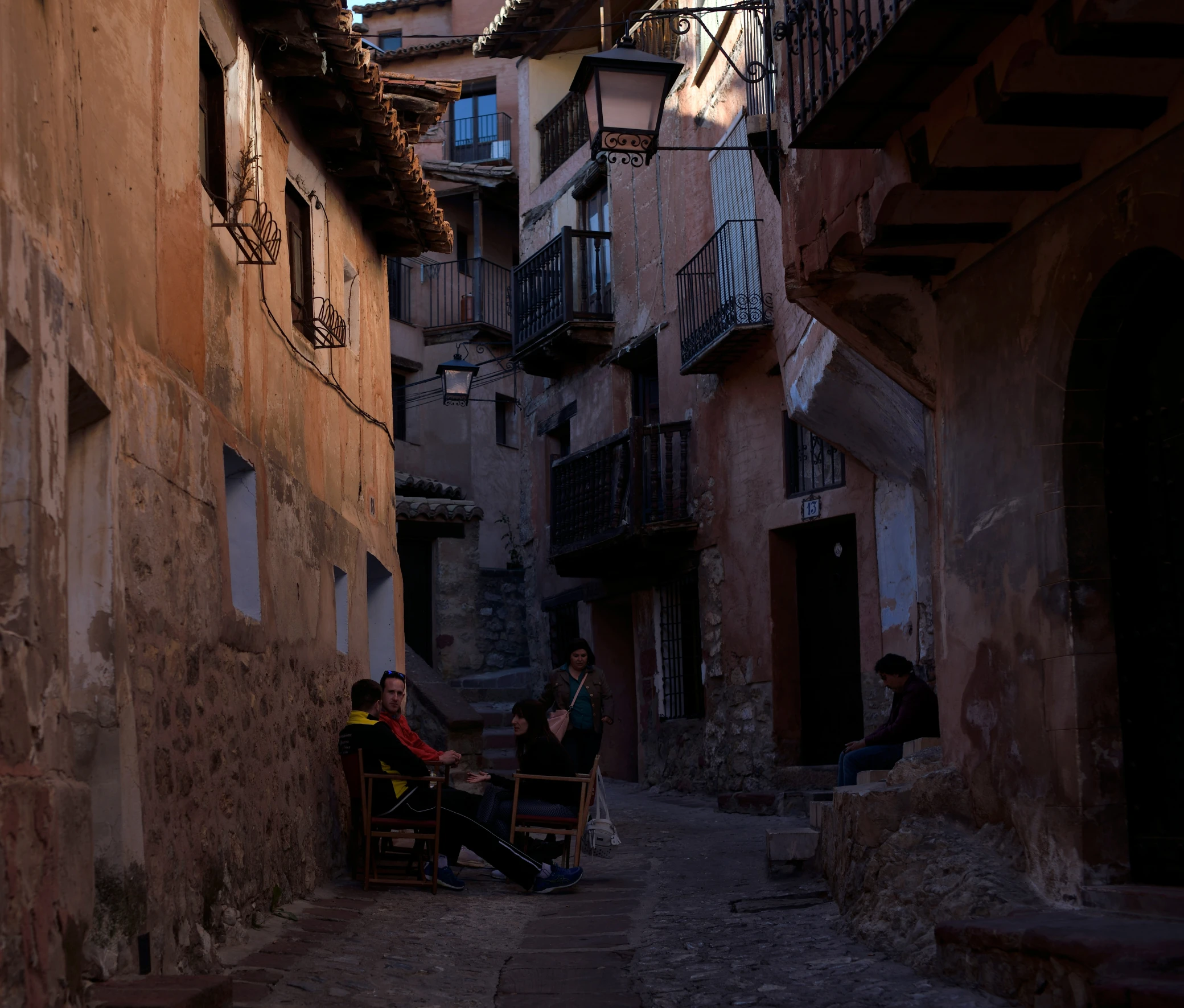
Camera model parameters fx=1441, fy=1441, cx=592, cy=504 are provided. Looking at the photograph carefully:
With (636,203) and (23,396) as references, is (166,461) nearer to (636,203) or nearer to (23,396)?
(23,396)

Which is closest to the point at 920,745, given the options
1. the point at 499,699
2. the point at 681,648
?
the point at 681,648

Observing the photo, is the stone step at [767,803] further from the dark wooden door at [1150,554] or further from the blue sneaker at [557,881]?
the dark wooden door at [1150,554]

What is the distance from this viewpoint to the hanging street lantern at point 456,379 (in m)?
19.0

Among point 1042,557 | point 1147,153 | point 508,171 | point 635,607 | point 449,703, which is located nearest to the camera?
point 1147,153

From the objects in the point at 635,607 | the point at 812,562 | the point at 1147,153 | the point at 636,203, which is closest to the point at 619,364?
the point at 636,203

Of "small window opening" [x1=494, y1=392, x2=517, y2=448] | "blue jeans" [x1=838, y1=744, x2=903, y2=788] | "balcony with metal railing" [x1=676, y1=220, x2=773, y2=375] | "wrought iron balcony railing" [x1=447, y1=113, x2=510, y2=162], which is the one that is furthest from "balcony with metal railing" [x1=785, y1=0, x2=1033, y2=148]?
"wrought iron balcony railing" [x1=447, y1=113, x2=510, y2=162]

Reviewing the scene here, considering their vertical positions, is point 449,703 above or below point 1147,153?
below

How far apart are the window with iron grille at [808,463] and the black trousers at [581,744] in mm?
4349

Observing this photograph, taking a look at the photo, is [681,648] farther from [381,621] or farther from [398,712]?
[398,712]

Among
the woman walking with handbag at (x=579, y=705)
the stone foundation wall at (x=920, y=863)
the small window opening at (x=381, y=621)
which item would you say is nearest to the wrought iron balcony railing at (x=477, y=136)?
the small window opening at (x=381, y=621)

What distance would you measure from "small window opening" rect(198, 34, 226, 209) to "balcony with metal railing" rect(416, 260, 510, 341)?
58.5ft

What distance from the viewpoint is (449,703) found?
14.3m

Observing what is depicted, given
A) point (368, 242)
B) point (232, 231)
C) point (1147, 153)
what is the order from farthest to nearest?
point (368, 242) → point (232, 231) → point (1147, 153)

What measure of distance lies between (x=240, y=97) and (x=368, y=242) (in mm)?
4091
